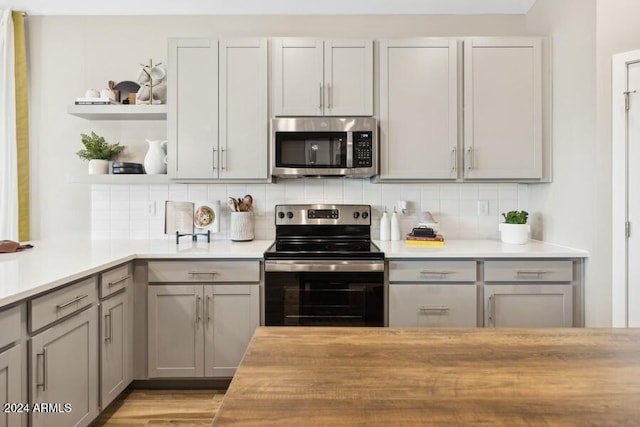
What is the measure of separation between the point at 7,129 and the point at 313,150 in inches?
88.7

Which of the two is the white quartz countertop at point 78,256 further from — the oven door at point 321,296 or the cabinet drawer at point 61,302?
the oven door at point 321,296

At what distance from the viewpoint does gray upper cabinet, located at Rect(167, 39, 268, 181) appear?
8.77 ft

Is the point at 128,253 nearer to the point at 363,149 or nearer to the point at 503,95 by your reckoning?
the point at 363,149

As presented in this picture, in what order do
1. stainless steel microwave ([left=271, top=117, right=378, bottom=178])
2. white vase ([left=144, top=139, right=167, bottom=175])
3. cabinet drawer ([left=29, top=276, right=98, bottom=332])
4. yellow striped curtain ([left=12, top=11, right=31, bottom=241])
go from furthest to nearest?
yellow striped curtain ([left=12, top=11, right=31, bottom=241]) → white vase ([left=144, top=139, right=167, bottom=175]) → stainless steel microwave ([left=271, top=117, right=378, bottom=178]) → cabinet drawer ([left=29, top=276, right=98, bottom=332])

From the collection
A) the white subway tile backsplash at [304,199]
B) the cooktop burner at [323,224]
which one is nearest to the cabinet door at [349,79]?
the white subway tile backsplash at [304,199]

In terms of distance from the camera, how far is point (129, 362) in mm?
2344

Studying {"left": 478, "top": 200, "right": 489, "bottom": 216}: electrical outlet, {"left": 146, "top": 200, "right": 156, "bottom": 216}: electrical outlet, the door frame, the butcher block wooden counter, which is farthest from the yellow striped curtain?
the door frame

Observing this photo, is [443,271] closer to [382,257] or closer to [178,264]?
[382,257]

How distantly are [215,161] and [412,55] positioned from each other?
1527 mm

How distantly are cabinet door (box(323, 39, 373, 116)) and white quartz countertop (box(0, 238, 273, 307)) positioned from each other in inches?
42.7

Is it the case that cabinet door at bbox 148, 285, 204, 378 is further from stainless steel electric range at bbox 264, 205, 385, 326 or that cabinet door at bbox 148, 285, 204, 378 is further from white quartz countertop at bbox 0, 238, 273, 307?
stainless steel electric range at bbox 264, 205, 385, 326

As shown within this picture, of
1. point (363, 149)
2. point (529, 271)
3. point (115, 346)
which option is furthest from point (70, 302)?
point (529, 271)

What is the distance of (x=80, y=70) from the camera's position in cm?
302

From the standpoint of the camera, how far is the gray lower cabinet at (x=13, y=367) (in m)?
1.35
